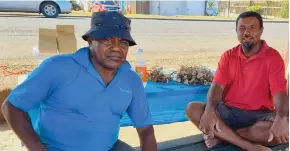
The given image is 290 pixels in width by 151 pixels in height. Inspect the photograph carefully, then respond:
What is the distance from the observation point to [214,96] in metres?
3.07

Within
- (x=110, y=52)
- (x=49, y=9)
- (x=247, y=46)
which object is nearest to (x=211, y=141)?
(x=247, y=46)

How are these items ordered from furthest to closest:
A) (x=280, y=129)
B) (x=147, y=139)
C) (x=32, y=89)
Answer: (x=280, y=129), (x=147, y=139), (x=32, y=89)

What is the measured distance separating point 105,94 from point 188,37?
9.02m

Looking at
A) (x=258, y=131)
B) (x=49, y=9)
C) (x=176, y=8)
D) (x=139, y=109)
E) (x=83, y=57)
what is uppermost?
(x=176, y=8)

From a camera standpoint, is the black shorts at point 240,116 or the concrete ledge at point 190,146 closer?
the black shorts at point 240,116

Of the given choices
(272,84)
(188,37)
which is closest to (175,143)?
(272,84)

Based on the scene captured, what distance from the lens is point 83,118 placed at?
1984 millimetres

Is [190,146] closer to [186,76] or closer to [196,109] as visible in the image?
[196,109]

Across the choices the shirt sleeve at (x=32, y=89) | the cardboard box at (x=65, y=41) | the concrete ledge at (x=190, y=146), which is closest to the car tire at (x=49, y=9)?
the cardboard box at (x=65, y=41)

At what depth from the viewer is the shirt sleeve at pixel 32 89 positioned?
1.83 meters

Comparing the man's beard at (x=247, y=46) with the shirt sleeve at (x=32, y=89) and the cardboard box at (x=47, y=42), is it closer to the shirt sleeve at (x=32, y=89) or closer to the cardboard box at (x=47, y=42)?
the cardboard box at (x=47, y=42)

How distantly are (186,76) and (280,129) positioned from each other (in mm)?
1028

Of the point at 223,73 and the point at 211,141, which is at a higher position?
the point at 223,73

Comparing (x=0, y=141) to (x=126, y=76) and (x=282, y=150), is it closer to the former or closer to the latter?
(x=126, y=76)
